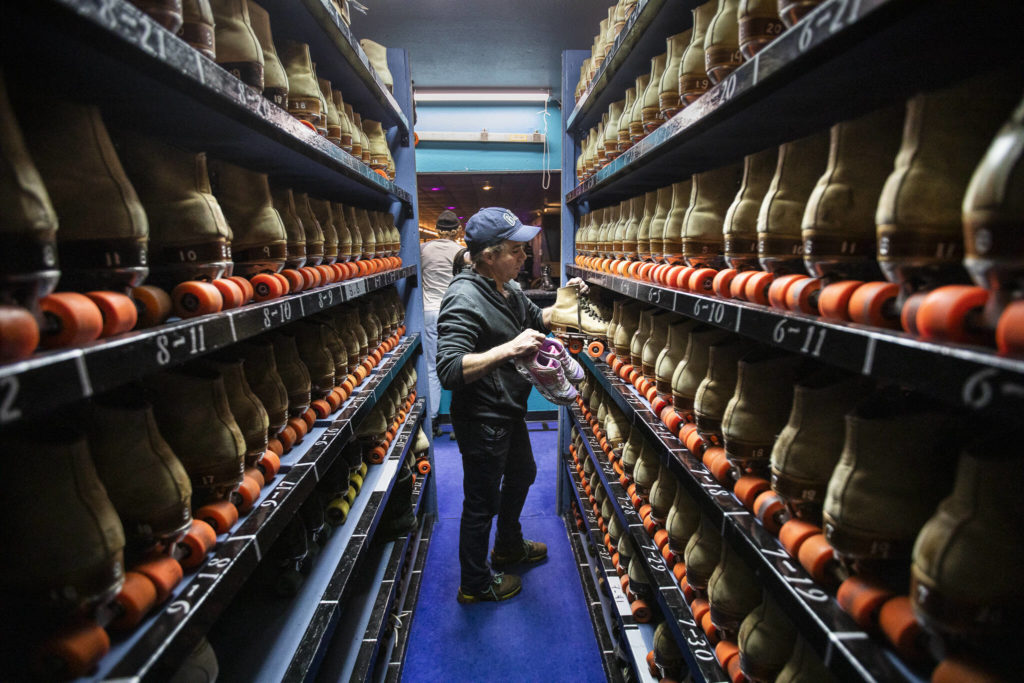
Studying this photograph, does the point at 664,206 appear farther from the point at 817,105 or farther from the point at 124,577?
the point at 124,577

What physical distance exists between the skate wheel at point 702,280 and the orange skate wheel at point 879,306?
1.63ft

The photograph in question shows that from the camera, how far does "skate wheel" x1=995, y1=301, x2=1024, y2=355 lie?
0.43 m

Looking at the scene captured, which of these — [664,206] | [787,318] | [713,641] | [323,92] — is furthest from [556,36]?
[713,641]

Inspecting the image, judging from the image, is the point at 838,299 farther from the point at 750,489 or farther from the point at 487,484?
the point at 487,484

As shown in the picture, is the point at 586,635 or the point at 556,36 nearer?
the point at 586,635

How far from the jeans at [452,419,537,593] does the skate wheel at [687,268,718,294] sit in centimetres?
118

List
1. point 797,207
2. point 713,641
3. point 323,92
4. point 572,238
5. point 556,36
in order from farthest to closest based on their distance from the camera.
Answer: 1. point 556,36
2. point 572,238
3. point 323,92
4. point 713,641
5. point 797,207

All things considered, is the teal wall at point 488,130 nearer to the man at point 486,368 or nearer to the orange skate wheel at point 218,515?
the man at point 486,368

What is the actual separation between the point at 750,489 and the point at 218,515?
1.08 meters

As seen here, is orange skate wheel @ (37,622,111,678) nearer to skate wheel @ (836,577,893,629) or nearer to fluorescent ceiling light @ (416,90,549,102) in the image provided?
skate wheel @ (836,577,893,629)

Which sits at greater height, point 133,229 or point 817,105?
point 817,105

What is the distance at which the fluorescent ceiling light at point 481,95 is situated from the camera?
16.4ft

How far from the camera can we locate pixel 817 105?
3.19 feet

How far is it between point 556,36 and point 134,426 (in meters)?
4.11
